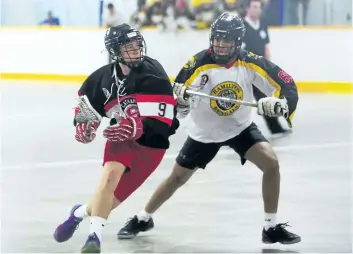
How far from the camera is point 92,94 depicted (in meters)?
5.13

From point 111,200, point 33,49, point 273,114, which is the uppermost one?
point 273,114

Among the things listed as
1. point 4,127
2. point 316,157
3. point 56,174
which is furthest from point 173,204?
point 4,127

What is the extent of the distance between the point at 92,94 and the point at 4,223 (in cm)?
135

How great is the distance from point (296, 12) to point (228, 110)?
10.9 m

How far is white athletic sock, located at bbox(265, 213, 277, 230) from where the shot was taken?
5305 millimetres

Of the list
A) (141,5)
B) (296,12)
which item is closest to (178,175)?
(296,12)

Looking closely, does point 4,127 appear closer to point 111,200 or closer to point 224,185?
point 224,185

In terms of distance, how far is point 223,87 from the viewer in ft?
17.9

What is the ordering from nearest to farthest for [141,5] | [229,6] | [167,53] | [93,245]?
[93,245] → [229,6] → [167,53] → [141,5]

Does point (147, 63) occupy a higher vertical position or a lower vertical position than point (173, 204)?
higher

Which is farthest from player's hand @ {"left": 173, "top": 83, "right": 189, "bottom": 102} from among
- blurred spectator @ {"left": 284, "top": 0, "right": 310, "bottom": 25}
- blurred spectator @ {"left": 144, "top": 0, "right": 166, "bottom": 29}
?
blurred spectator @ {"left": 144, "top": 0, "right": 166, "bottom": 29}

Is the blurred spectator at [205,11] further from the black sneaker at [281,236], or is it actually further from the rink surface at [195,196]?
the black sneaker at [281,236]

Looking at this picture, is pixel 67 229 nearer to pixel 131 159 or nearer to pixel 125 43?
pixel 131 159

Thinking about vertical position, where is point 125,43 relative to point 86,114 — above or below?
above
